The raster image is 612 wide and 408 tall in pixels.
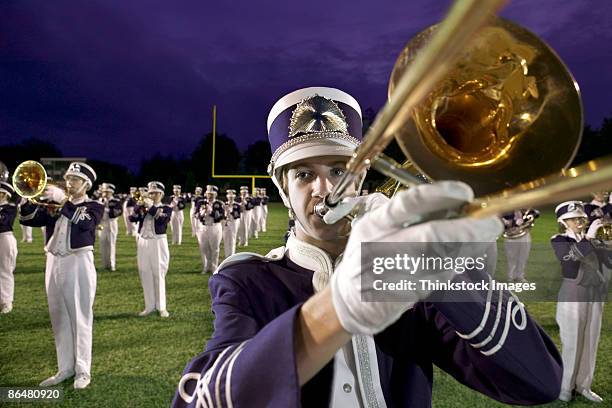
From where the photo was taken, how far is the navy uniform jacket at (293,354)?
3.68 ft

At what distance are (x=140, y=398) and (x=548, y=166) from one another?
520 cm

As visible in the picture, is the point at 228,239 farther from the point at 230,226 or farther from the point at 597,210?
the point at 597,210

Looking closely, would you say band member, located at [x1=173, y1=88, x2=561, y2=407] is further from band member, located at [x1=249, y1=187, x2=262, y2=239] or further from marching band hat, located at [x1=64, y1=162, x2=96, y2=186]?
band member, located at [x1=249, y1=187, x2=262, y2=239]

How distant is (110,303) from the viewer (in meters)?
9.13

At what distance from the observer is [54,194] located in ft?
20.8

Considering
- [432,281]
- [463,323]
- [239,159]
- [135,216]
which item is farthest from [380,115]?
[239,159]

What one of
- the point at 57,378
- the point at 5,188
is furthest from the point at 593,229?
the point at 5,188

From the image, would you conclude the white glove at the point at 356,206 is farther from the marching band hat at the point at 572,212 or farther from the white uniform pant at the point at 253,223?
the white uniform pant at the point at 253,223

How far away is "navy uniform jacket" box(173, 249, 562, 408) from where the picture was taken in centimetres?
112

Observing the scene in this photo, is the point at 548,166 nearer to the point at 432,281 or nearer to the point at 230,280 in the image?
the point at 432,281

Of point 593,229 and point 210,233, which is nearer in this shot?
point 593,229

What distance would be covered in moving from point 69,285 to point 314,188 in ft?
16.4

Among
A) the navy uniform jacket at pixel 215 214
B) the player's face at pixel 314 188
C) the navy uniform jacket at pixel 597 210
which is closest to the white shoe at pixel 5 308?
the navy uniform jacket at pixel 215 214

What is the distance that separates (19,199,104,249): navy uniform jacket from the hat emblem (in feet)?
16.2
